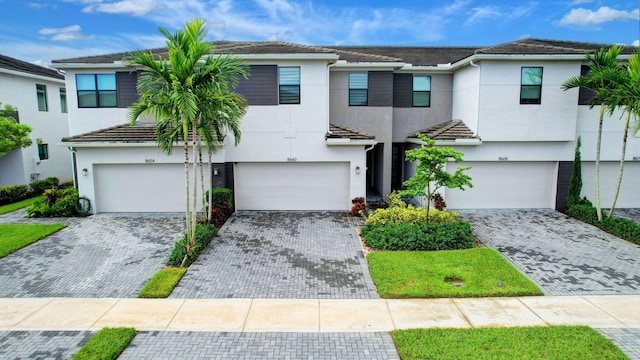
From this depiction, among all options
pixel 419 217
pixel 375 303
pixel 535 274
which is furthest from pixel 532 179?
pixel 375 303

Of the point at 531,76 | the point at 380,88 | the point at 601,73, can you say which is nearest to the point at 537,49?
→ the point at 531,76

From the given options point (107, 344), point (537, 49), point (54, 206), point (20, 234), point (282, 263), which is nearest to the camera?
point (107, 344)

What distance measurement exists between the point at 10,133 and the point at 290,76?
1292cm

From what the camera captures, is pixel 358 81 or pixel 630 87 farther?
pixel 358 81

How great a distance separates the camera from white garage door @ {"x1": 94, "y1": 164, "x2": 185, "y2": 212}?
15.9 m

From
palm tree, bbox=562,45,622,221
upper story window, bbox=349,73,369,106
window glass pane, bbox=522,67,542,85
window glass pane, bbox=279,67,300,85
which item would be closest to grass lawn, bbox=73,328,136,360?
window glass pane, bbox=279,67,300,85

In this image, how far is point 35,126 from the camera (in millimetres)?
22031

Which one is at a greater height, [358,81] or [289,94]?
[358,81]

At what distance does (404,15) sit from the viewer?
1172 inches

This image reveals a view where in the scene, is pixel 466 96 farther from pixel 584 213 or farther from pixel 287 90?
pixel 287 90

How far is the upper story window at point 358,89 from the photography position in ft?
57.3

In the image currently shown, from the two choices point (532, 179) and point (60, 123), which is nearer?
point (532, 179)

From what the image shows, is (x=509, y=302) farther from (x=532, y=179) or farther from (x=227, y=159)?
(x=227, y=159)

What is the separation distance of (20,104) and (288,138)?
1529cm
